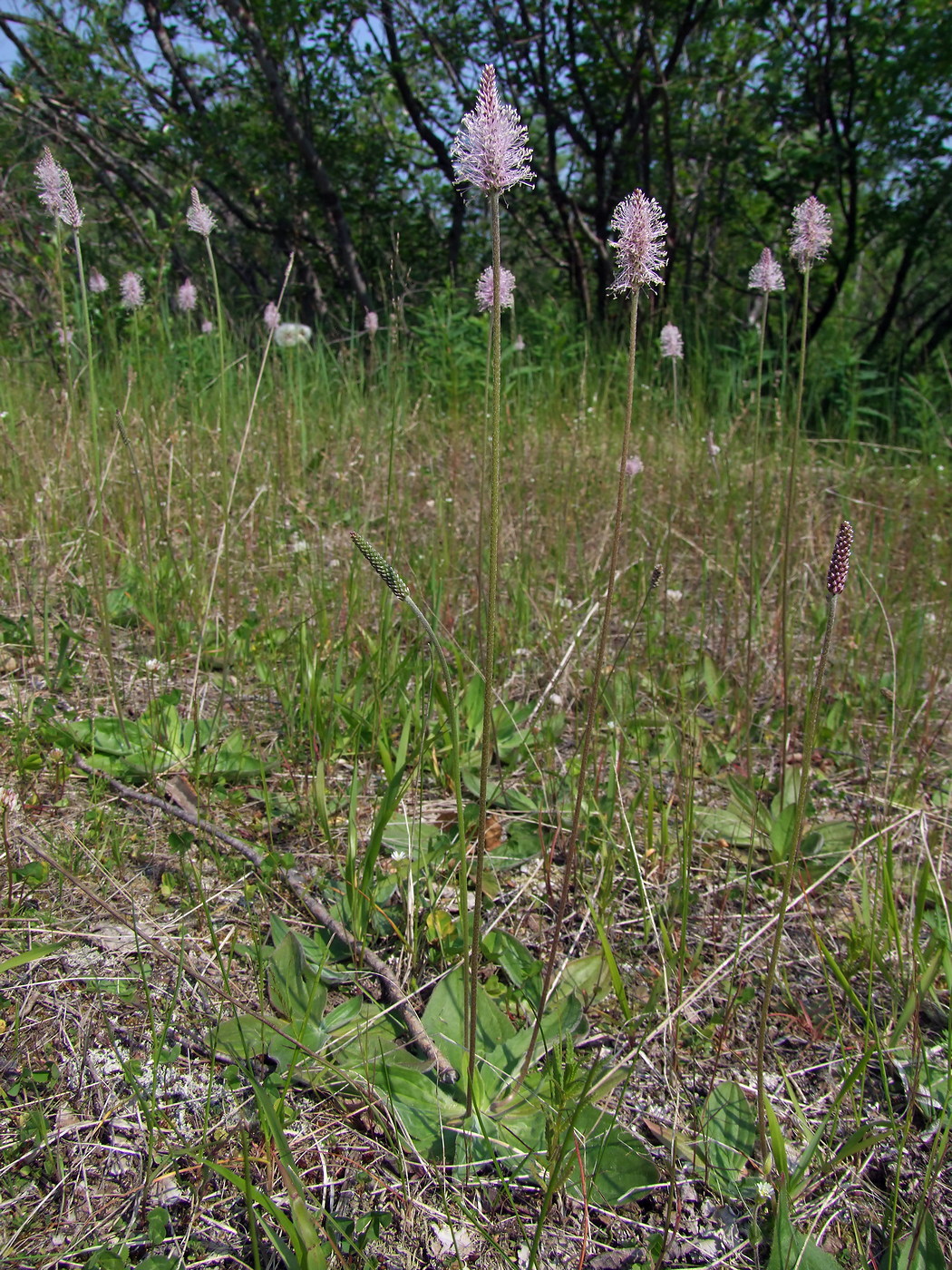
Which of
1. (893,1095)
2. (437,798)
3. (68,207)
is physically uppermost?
(68,207)

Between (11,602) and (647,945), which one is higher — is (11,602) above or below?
above

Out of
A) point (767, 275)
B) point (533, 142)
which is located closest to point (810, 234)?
point (767, 275)

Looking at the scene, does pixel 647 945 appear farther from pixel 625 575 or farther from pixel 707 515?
pixel 707 515

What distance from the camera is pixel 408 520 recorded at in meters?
2.86

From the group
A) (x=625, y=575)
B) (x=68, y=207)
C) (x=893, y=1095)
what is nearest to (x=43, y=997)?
(x=893, y=1095)

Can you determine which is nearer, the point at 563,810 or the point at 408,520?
the point at 563,810

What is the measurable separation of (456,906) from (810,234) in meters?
1.28

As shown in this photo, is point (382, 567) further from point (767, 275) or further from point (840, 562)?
point (767, 275)

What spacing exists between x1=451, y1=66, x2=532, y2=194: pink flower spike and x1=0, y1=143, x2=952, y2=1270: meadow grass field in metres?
0.37

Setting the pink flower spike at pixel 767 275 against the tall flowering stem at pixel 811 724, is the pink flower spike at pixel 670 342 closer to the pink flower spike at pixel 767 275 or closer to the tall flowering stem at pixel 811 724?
the pink flower spike at pixel 767 275

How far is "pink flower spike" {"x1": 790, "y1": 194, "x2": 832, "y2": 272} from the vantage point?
122 cm

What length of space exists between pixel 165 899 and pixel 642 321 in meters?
6.32

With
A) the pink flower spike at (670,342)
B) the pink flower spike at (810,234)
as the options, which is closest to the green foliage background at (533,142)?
the pink flower spike at (670,342)

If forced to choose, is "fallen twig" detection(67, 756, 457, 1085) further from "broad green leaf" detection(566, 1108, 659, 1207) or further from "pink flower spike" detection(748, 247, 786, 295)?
"pink flower spike" detection(748, 247, 786, 295)
